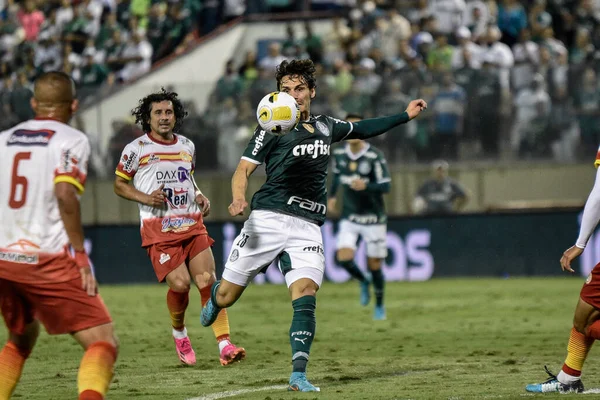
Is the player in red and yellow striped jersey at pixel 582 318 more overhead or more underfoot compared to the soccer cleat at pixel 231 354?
more overhead

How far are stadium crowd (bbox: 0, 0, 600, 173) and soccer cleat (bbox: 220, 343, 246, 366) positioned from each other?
11523 millimetres

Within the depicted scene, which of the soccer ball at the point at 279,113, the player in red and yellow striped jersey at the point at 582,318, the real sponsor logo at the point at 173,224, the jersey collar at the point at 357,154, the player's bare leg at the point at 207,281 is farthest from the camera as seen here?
the jersey collar at the point at 357,154

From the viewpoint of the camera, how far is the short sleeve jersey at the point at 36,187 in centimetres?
665

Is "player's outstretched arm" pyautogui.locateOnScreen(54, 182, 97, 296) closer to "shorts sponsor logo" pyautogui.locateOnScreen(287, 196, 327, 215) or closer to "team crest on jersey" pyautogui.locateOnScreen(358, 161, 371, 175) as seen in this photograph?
"shorts sponsor logo" pyautogui.locateOnScreen(287, 196, 327, 215)

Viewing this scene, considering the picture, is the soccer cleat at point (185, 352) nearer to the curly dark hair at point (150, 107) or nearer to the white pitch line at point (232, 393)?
the white pitch line at point (232, 393)

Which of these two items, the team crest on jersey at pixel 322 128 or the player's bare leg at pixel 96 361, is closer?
the player's bare leg at pixel 96 361

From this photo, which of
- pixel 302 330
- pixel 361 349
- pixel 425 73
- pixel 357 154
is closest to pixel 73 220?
pixel 302 330

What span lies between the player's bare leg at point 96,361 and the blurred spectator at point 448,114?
15.0m

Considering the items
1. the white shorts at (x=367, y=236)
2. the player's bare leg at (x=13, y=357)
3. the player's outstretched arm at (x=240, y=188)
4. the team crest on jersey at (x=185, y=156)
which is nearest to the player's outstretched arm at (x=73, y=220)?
the player's bare leg at (x=13, y=357)

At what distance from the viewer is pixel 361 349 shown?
11.7 metres

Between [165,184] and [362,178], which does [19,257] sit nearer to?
[165,184]

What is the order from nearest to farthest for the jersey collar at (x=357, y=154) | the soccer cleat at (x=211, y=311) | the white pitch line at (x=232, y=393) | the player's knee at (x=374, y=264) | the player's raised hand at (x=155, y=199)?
the white pitch line at (x=232, y=393)
the soccer cleat at (x=211, y=311)
the player's raised hand at (x=155, y=199)
the player's knee at (x=374, y=264)
the jersey collar at (x=357, y=154)

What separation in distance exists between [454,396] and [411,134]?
44.2 feet

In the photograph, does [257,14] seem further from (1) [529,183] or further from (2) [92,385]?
(2) [92,385]
